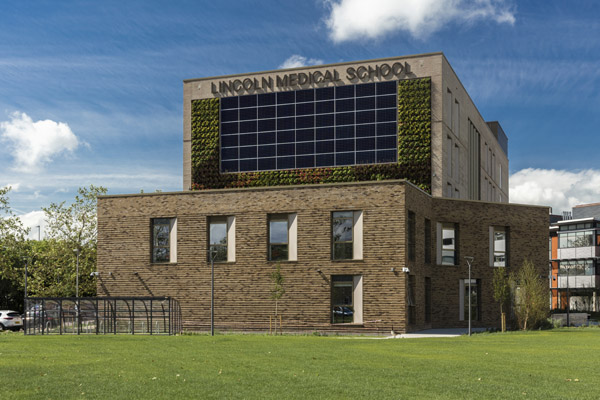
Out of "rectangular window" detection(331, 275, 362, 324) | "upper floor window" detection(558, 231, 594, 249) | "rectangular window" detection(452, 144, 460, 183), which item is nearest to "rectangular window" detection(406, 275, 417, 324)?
"rectangular window" detection(331, 275, 362, 324)

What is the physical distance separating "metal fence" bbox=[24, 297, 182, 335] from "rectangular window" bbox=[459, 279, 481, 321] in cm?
1718

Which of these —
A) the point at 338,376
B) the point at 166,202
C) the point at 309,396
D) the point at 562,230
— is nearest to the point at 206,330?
the point at 166,202

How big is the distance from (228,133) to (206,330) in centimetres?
2069

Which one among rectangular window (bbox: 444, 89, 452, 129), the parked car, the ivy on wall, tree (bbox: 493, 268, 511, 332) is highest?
rectangular window (bbox: 444, 89, 452, 129)

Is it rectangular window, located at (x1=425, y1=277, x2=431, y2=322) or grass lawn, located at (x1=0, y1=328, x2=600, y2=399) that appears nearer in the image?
grass lawn, located at (x1=0, y1=328, x2=600, y2=399)

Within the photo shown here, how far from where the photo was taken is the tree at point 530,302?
41531 millimetres

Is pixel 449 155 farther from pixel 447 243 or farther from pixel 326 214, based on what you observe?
pixel 326 214

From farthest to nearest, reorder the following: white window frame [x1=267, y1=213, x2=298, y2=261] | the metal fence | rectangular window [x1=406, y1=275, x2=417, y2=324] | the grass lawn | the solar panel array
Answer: the solar panel array < white window frame [x1=267, y1=213, x2=298, y2=261] < rectangular window [x1=406, y1=275, x2=417, y2=324] < the metal fence < the grass lawn

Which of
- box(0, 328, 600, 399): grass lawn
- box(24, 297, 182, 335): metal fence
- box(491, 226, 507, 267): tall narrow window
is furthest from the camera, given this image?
box(491, 226, 507, 267): tall narrow window

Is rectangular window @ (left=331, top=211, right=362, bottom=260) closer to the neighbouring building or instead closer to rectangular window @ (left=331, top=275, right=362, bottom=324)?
rectangular window @ (left=331, top=275, right=362, bottom=324)

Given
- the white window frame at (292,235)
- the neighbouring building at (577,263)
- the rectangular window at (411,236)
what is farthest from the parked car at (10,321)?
the neighbouring building at (577,263)

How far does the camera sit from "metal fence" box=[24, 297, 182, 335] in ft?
123

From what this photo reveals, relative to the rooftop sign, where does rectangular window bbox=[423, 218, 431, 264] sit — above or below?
below

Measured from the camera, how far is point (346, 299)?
3903 cm
